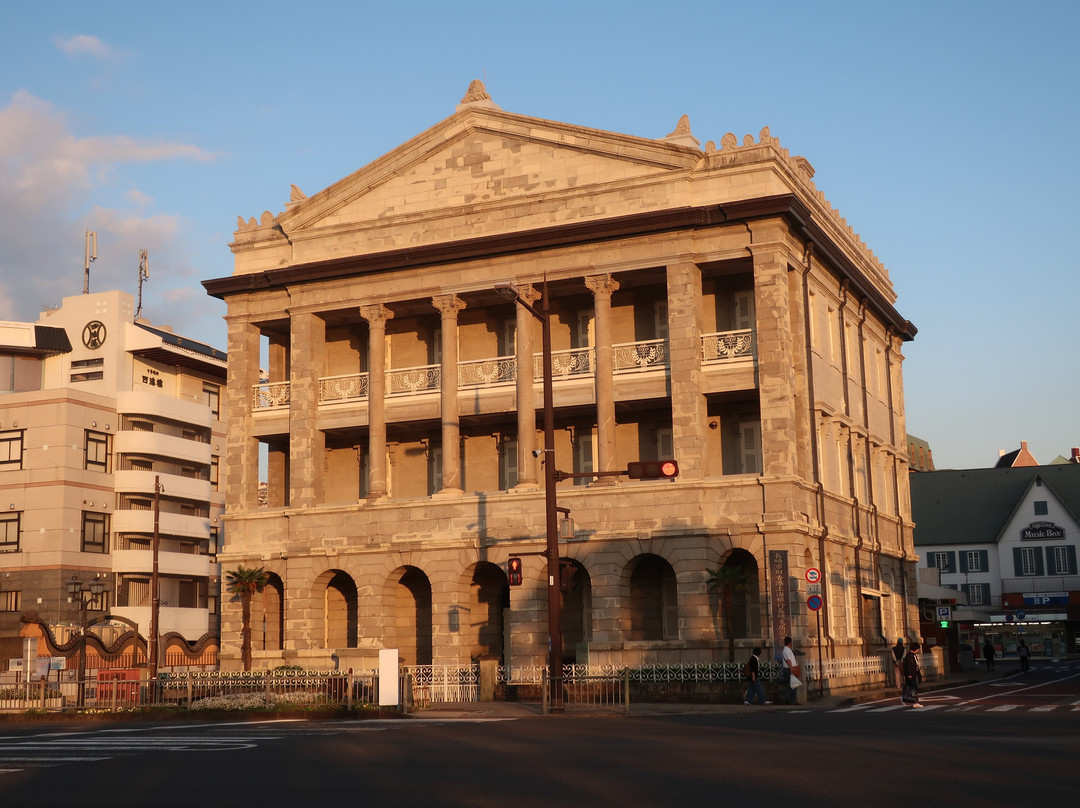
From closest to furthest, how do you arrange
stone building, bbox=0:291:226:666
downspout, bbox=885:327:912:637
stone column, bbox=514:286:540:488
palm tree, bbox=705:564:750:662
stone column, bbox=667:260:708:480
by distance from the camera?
palm tree, bbox=705:564:750:662 → stone column, bbox=667:260:708:480 → stone column, bbox=514:286:540:488 → downspout, bbox=885:327:912:637 → stone building, bbox=0:291:226:666

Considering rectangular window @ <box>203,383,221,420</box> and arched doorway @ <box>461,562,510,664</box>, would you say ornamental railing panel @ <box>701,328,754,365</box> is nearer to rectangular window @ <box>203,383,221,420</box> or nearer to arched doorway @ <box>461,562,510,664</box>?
arched doorway @ <box>461,562,510,664</box>

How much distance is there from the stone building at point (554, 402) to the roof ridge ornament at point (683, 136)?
121 mm

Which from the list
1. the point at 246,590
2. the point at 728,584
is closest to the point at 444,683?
the point at 728,584

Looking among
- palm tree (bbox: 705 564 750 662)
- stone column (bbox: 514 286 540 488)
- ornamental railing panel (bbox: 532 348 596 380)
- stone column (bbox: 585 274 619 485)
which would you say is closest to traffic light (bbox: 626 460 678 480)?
palm tree (bbox: 705 564 750 662)

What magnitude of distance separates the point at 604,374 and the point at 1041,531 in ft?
207

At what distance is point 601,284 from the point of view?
40031 millimetres

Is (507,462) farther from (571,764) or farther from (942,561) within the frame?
(942,561)

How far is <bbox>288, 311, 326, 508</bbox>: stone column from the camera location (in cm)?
4309

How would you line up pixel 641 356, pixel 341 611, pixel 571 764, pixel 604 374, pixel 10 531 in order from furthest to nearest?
pixel 10 531
pixel 341 611
pixel 641 356
pixel 604 374
pixel 571 764

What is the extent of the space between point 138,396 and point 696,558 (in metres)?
41.0

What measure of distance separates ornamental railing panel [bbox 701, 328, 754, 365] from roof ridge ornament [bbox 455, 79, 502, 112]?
10.9m

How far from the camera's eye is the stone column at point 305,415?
43.1 meters

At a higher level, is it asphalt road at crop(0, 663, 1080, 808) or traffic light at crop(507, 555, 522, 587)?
traffic light at crop(507, 555, 522, 587)

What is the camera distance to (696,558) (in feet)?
122
